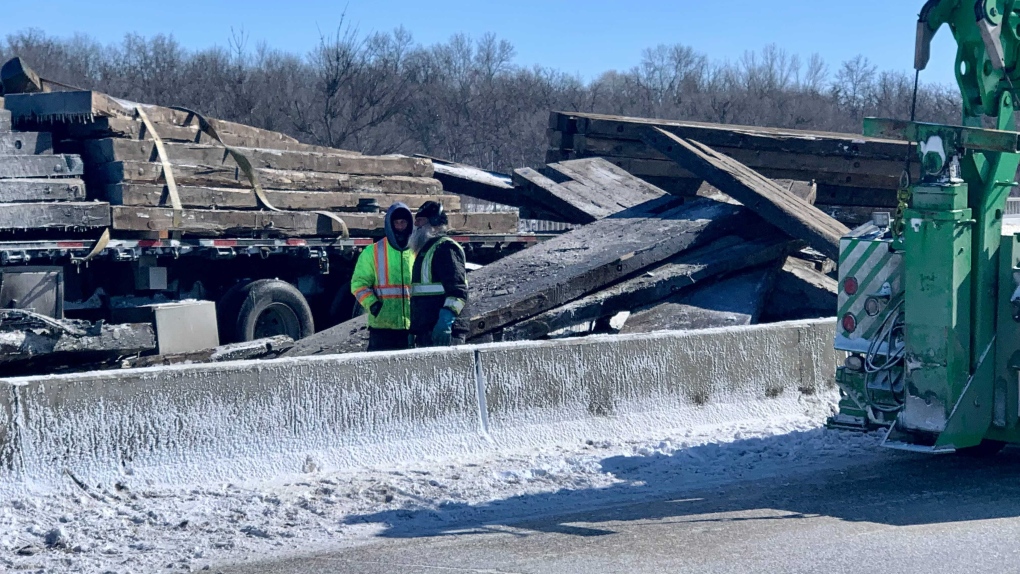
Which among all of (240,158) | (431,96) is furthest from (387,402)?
(431,96)

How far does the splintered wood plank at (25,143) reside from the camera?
10336mm

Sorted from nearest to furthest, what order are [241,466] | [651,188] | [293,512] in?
[293,512], [241,466], [651,188]

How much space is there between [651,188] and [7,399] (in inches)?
401

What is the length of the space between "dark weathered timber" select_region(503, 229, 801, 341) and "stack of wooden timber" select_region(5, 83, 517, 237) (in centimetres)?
366

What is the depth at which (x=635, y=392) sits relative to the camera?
8.00m

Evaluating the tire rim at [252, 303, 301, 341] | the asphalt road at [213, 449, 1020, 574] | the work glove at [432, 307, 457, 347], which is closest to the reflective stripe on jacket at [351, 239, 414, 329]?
the work glove at [432, 307, 457, 347]

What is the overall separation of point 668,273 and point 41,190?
5735 mm

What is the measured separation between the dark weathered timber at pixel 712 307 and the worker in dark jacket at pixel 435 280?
2731 millimetres

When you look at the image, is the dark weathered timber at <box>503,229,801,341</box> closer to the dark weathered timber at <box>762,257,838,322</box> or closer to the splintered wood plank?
the dark weathered timber at <box>762,257,838,322</box>

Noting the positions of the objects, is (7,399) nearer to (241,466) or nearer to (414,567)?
(241,466)

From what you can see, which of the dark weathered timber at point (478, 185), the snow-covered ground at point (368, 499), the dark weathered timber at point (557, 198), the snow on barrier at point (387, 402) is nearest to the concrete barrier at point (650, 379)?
the snow on barrier at point (387, 402)

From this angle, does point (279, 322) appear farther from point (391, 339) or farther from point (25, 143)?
point (391, 339)

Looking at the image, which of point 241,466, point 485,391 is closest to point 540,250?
point 485,391

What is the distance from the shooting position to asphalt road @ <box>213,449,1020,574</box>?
5.16 m
